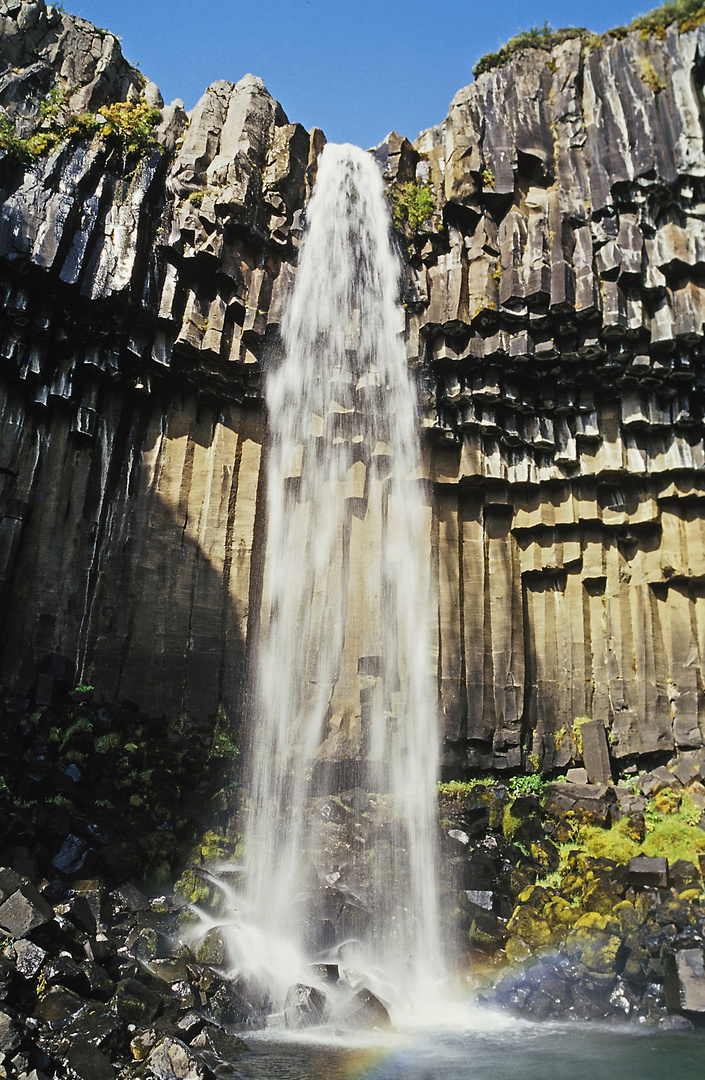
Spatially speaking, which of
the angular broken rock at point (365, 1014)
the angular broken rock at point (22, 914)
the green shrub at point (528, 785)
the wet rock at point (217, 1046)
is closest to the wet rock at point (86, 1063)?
the wet rock at point (217, 1046)

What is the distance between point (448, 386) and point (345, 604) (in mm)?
4502

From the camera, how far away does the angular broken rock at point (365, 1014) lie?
26.9 feet

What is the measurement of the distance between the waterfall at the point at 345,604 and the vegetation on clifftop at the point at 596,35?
3.65 m

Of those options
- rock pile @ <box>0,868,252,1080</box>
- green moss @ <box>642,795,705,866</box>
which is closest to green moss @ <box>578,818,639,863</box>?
green moss @ <box>642,795,705,866</box>

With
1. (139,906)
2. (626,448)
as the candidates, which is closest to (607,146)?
(626,448)

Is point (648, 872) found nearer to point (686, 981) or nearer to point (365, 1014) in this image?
point (686, 981)

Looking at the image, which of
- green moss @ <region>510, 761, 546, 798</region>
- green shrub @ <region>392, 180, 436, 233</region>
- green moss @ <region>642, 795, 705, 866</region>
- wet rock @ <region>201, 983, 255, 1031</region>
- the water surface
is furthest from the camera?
green shrub @ <region>392, 180, 436, 233</region>

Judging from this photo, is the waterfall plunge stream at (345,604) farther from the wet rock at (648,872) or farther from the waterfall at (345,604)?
the wet rock at (648,872)

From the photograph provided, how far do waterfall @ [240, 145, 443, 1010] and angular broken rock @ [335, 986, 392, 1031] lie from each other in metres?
1.81

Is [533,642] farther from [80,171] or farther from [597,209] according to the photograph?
[80,171]

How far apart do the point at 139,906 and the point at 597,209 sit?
1374 centimetres

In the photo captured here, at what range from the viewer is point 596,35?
15.8 meters

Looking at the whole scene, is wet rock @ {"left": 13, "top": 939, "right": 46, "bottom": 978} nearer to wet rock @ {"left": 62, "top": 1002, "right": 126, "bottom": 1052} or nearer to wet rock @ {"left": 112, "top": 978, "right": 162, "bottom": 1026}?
wet rock @ {"left": 62, "top": 1002, "right": 126, "bottom": 1052}

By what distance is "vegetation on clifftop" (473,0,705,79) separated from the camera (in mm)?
15133
